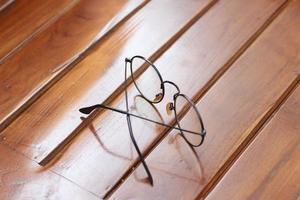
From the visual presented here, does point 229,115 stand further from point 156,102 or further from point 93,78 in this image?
point 93,78

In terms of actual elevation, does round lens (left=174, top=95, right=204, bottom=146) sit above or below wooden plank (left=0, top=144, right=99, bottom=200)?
above

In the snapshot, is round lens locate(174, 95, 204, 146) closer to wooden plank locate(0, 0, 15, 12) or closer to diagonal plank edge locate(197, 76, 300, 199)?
diagonal plank edge locate(197, 76, 300, 199)

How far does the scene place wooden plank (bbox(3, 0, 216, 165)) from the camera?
33.5 inches

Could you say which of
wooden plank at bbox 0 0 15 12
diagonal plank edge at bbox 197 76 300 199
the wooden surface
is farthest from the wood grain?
wooden plank at bbox 0 0 15 12

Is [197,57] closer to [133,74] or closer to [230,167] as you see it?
[133,74]

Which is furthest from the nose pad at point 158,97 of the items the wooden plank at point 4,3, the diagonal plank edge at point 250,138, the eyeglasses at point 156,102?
the wooden plank at point 4,3

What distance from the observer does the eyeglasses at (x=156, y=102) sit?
798 millimetres

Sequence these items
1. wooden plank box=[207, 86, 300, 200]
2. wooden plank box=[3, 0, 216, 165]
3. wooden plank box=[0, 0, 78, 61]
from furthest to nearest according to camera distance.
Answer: wooden plank box=[0, 0, 78, 61] < wooden plank box=[3, 0, 216, 165] < wooden plank box=[207, 86, 300, 200]

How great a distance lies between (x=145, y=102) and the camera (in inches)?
34.6

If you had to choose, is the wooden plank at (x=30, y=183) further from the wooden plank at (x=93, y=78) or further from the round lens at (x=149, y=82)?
the round lens at (x=149, y=82)

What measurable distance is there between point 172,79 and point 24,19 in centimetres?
37

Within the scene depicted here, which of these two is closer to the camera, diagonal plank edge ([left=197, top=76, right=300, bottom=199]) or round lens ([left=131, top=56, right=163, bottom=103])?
diagonal plank edge ([left=197, top=76, right=300, bottom=199])

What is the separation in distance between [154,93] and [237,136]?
0.17 meters

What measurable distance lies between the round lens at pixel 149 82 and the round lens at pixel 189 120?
0.04 meters
